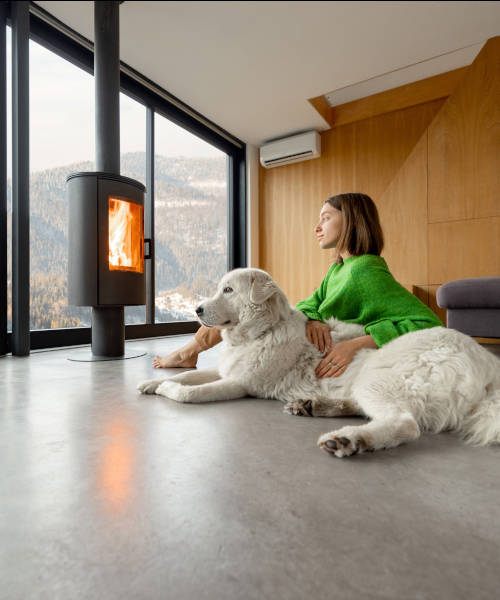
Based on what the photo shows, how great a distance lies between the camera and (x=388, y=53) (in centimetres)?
→ 413

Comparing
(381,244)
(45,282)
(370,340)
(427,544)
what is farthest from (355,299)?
(45,282)

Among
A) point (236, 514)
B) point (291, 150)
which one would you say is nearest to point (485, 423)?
point (236, 514)

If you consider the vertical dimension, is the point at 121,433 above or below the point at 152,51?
below

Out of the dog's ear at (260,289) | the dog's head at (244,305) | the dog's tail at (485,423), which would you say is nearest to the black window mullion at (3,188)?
the dog's head at (244,305)

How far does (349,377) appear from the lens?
59.6 inches

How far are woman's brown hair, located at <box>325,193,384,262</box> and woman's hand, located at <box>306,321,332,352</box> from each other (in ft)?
1.69

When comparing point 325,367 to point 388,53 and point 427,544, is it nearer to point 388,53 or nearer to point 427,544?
point 427,544

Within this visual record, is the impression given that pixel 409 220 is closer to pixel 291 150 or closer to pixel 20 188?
pixel 291 150

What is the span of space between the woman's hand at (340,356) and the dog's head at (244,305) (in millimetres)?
293

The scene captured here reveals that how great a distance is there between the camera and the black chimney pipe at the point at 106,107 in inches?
119

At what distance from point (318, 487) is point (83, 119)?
4335mm

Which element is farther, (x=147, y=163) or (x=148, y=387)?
(x=147, y=163)

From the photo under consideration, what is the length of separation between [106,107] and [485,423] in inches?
132

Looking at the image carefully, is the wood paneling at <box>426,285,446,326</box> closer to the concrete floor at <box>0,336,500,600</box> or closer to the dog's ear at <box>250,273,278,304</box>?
the dog's ear at <box>250,273,278,304</box>
